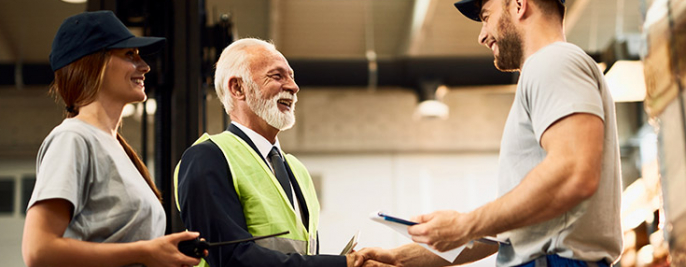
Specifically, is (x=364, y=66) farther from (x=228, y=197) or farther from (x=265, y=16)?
(x=228, y=197)

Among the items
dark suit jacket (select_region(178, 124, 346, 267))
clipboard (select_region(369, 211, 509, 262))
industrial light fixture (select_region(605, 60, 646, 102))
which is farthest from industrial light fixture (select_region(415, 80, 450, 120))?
clipboard (select_region(369, 211, 509, 262))

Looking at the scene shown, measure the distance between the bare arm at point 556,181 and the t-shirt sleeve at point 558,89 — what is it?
0.07ft

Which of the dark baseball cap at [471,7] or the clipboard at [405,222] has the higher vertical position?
the dark baseball cap at [471,7]

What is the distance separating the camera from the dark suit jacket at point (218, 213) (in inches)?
84.5

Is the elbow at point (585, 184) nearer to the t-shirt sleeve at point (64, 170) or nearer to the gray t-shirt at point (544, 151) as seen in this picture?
the gray t-shirt at point (544, 151)

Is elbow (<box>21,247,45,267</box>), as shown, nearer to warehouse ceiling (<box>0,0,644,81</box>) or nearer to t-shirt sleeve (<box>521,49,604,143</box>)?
t-shirt sleeve (<box>521,49,604,143</box>)

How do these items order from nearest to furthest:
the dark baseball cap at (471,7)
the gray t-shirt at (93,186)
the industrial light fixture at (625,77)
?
the gray t-shirt at (93,186)
the dark baseball cap at (471,7)
the industrial light fixture at (625,77)

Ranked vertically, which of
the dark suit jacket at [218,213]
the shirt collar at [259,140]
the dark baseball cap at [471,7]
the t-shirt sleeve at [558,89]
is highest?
the dark baseball cap at [471,7]

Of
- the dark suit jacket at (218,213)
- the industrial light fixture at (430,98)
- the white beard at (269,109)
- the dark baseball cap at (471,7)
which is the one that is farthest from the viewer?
the industrial light fixture at (430,98)

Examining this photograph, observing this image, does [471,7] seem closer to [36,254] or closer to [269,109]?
[269,109]

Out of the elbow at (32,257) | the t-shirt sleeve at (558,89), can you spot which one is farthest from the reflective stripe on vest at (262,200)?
the t-shirt sleeve at (558,89)

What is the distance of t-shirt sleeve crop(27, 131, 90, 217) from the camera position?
1.78 meters

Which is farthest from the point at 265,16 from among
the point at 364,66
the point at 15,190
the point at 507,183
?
the point at 507,183

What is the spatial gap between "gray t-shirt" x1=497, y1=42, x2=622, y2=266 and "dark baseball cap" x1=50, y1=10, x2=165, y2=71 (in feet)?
3.45
